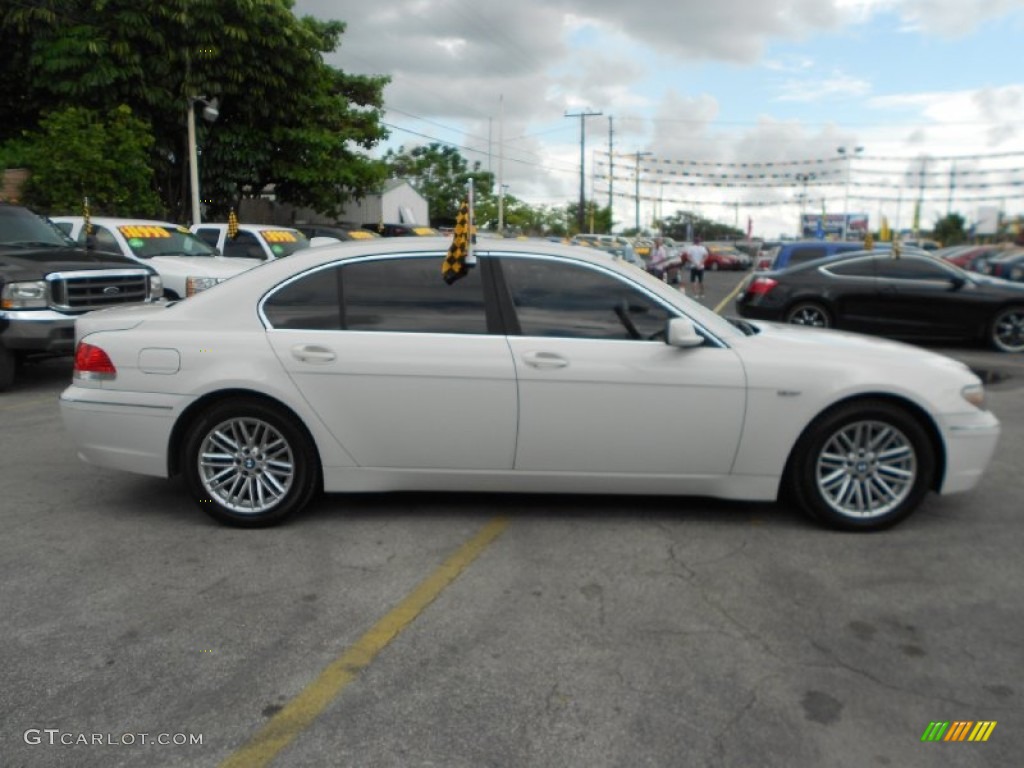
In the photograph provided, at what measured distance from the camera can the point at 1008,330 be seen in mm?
13250

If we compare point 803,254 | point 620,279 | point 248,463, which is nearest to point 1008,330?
point 803,254

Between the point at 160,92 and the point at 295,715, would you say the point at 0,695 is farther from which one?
the point at 160,92

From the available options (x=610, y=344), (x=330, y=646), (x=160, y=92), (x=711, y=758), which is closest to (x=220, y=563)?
(x=330, y=646)

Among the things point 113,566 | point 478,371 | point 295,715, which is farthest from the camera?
point 478,371

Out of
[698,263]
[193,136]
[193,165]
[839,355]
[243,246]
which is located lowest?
[698,263]

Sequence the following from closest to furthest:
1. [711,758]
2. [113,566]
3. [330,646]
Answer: [711,758] < [330,646] < [113,566]

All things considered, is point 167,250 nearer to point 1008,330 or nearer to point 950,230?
point 1008,330

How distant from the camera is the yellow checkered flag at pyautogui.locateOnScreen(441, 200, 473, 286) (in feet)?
16.3

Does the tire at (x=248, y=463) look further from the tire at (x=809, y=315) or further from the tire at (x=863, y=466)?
the tire at (x=809, y=315)

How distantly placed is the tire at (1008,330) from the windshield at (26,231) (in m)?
12.3

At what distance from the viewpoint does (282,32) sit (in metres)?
25.1

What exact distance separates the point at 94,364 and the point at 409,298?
5.73ft

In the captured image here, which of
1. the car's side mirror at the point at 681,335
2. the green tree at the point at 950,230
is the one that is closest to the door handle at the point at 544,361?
the car's side mirror at the point at 681,335

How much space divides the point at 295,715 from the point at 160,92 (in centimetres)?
2394
